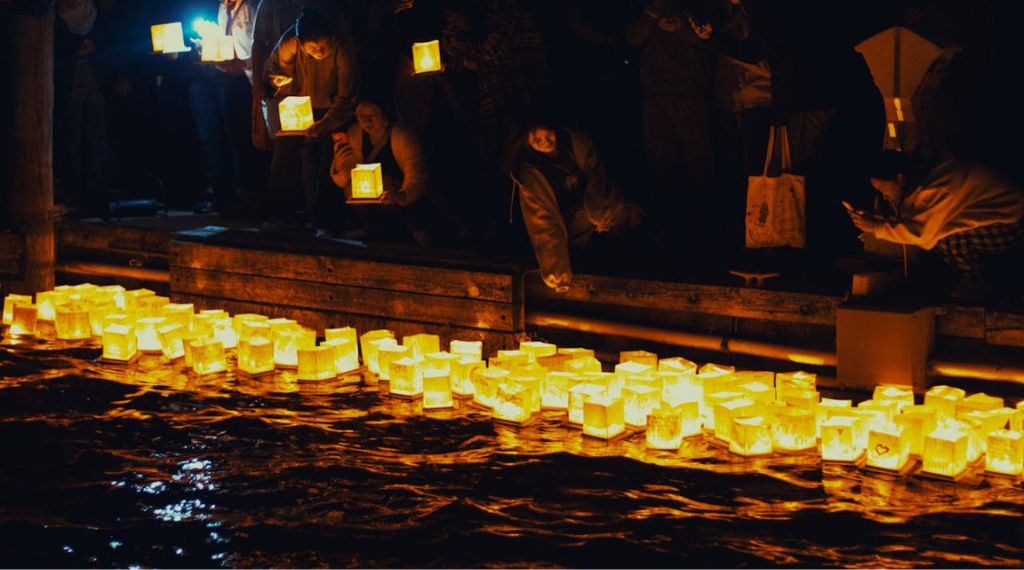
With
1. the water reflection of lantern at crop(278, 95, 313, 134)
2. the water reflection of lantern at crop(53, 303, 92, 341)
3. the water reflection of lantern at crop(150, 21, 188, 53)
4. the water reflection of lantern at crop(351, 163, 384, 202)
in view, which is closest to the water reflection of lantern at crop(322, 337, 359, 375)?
the water reflection of lantern at crop(351, 163, 384, 202)

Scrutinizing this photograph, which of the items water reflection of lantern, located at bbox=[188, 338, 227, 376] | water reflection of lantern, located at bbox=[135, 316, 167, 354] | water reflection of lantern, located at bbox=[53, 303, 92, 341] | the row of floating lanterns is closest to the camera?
the row of floating lanterns

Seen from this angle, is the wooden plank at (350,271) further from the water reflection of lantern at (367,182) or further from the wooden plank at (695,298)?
the water reflection of lantern at (367,182)

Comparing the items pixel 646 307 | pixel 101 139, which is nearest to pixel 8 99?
pixel 101 139

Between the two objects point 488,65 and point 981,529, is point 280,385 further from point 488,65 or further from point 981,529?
point 981,529

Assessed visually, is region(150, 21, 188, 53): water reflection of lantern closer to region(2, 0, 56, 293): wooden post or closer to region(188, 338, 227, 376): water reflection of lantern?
region(2, 0, 56, 293): wooden post

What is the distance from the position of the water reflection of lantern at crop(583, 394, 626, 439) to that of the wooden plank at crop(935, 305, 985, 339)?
1.75 m

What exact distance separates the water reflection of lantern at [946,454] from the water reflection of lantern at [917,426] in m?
0.13

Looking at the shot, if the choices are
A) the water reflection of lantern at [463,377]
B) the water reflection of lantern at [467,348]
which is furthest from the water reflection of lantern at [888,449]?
the water reflection of lantern at [467,348]

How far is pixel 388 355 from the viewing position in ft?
25.2

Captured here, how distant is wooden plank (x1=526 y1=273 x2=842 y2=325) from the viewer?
7.01 meters

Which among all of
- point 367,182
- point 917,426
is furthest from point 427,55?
point 917,426

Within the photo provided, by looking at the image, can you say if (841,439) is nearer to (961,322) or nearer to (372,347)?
(961,322)

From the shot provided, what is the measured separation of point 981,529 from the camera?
5.12 metres

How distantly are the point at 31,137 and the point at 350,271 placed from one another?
3.27 m
